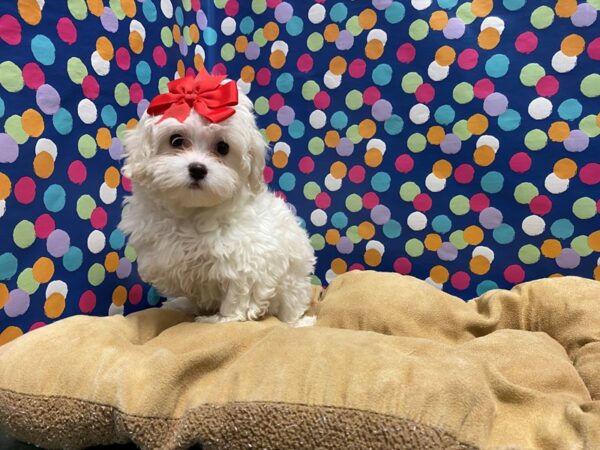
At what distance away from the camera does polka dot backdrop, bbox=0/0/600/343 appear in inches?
55.0

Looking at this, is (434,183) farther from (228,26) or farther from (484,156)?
(228,26)

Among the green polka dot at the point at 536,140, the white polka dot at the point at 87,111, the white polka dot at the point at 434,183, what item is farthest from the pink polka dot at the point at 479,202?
the white polka dot at the point at 87,111

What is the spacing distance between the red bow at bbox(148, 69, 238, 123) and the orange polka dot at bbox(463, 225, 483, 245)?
3.45 ft

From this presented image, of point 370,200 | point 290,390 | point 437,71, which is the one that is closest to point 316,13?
point 437,71

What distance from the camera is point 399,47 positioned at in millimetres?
1896

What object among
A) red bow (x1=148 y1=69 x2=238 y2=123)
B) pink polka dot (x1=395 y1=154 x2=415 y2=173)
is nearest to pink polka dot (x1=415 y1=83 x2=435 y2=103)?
pink polka dot (x1=395 y1=154 x2=415 y2=173)

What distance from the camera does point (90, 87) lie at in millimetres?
1543

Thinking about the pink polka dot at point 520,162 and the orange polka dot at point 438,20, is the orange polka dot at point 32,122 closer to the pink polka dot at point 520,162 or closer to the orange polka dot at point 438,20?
the orange polka dot at point 438,20

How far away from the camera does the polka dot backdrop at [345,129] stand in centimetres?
140

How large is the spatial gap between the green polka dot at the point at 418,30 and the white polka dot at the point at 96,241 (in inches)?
52.7

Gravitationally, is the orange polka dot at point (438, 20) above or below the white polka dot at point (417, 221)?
above

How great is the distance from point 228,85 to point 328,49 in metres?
0.76

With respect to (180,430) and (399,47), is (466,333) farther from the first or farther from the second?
(399,47)

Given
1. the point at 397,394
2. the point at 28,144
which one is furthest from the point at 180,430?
the point at 28,144
